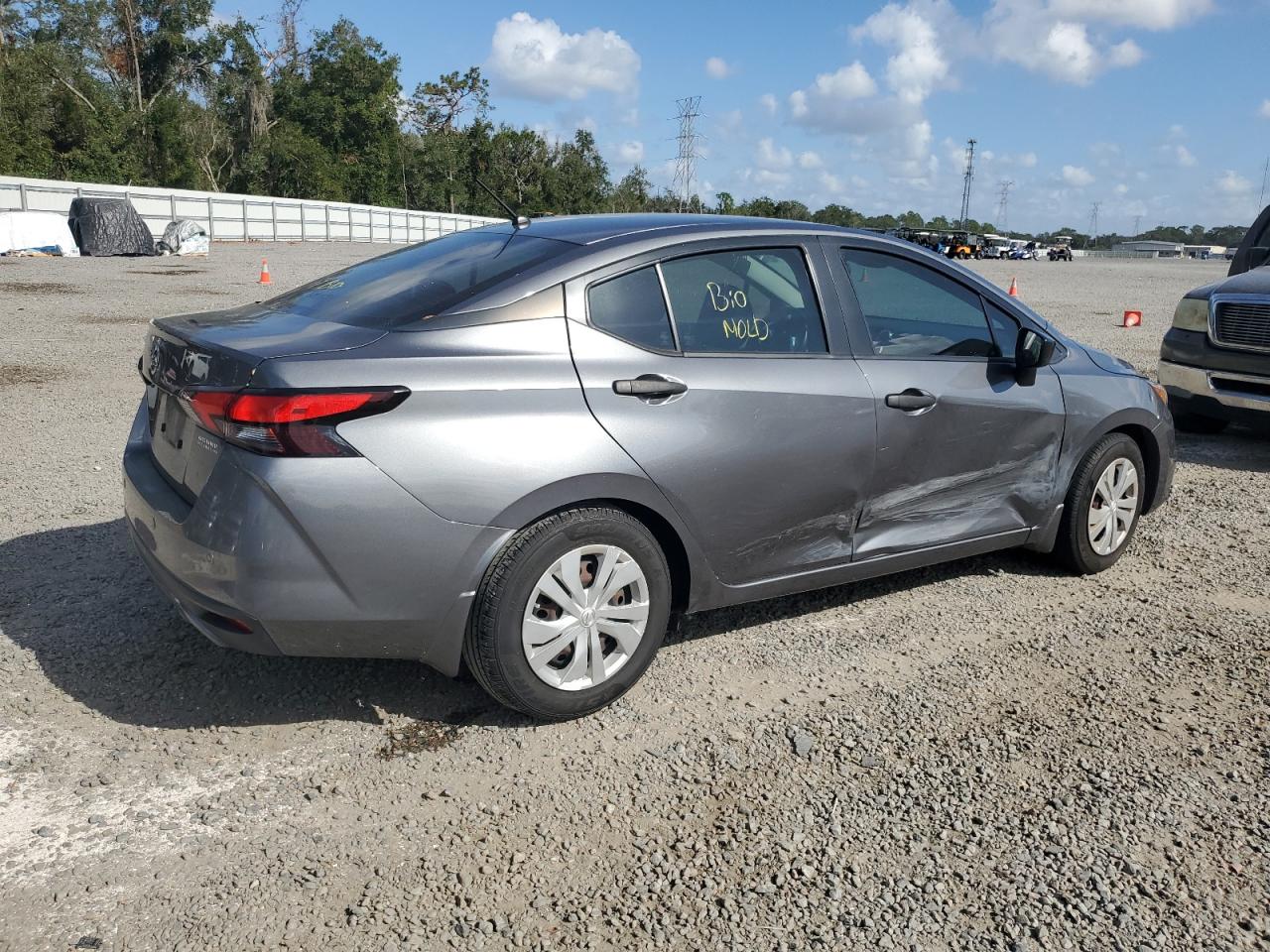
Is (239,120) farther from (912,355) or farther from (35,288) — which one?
(912,355)

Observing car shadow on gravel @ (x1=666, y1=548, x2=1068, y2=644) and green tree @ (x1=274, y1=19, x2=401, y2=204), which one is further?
green tree @ (x1=274, y1=19, x2=401, y2=204)

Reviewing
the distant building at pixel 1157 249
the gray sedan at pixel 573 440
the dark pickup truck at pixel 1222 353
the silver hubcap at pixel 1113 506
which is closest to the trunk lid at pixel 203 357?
the gray sedan at pixel 573 440

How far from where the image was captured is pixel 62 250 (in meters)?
28.4

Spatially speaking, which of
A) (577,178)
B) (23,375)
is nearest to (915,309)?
(23,375)

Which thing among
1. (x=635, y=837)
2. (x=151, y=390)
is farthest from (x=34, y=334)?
(x=635, y=837)

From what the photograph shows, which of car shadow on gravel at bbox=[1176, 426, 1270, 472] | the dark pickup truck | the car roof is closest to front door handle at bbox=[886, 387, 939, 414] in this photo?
the car roof

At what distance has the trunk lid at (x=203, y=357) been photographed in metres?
3.23

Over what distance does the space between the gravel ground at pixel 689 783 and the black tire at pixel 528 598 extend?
0.14 metres

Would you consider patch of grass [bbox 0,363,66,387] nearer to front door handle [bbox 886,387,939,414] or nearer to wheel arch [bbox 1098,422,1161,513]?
front door handle [bbox 886,387,939,414]

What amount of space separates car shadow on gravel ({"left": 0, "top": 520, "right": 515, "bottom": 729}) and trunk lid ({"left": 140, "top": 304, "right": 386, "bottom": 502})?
2.58 feet

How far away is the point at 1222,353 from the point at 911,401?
5211 mm

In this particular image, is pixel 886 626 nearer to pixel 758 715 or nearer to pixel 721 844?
pixel 758 715

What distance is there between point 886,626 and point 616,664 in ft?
4.77

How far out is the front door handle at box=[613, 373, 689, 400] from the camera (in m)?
3.56
